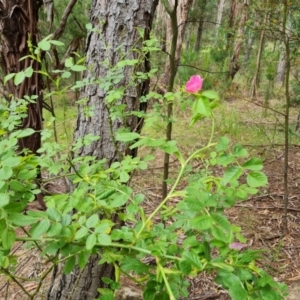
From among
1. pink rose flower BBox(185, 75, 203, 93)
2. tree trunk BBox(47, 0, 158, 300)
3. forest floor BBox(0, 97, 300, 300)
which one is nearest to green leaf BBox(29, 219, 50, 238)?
pink rose flower BBox(185, 75, 203, 93)

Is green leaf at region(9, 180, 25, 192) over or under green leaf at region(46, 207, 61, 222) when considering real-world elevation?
over

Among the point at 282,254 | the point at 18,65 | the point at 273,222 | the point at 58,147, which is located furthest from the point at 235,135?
the point at 58,147

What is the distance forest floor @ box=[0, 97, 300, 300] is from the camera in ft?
5.79

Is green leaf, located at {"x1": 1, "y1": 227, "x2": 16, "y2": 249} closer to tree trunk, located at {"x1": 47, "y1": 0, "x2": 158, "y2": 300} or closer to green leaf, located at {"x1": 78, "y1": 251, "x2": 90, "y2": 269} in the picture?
green leaf, located at {"x1": 78, "y1": 251, "x2": 90, "y2": 269}

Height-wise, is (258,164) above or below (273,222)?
above

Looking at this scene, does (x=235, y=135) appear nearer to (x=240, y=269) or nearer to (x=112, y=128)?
(x=112, y=128)

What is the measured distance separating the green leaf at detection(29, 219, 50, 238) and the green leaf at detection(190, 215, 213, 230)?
0.86 ft

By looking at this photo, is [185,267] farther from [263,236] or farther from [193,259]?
[263,236]

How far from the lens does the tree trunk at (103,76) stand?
3.77 feet

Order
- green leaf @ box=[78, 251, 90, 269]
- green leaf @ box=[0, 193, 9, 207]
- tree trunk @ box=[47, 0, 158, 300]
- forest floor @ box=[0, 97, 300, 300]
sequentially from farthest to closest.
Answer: forest floor @ box=[0, 97, 300, 300], tree trunk @ box=[47, 0, 158, 300], green leaf @ box=[78, 251, 90, 269], green leaf @ box=[0, 193, 9, 207]

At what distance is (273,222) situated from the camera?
2453 millimetres

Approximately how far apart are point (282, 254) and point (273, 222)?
A: 1.16 feet

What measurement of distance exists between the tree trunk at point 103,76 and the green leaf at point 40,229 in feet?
1.82

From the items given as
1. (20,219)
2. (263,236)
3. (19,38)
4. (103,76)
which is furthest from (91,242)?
(263,236)
